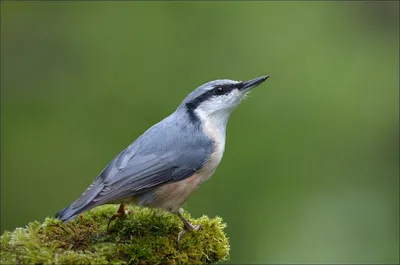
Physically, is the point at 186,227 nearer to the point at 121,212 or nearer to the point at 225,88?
the point at 121,212

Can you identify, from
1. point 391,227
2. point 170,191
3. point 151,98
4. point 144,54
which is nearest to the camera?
point 170,191

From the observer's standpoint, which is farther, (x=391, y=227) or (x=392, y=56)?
(x=392, y=56)

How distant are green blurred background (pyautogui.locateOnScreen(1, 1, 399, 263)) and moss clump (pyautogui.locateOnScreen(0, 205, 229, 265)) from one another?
2.55m

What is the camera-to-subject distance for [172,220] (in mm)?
3785

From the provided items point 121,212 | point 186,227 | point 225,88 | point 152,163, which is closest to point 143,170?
point 152,163

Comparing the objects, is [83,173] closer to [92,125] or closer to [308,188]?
A: [92,125]

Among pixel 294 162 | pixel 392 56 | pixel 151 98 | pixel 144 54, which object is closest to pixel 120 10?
pixel 144 54

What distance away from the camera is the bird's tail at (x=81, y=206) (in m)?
3.29

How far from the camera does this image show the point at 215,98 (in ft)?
13.6

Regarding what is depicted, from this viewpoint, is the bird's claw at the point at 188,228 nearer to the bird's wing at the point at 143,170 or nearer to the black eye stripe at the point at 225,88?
the bird's wing at the point at 143,170

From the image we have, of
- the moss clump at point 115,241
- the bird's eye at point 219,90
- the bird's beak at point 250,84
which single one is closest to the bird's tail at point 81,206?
the moss clump at point 115,241

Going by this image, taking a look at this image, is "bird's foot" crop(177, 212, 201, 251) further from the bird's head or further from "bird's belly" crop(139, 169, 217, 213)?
the bird's head

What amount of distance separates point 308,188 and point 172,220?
129 inches

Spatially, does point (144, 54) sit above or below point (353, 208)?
above
